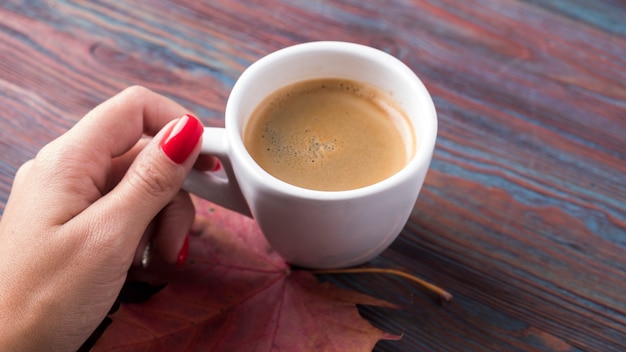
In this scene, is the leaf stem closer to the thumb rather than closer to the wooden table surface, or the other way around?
the wooden table surface

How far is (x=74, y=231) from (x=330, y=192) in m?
0.27

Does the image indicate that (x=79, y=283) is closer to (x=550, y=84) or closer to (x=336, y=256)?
(x=336, y=256)

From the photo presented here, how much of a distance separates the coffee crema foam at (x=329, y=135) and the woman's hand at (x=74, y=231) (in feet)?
0.34

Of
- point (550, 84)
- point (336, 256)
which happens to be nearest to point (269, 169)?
point (336, 256)

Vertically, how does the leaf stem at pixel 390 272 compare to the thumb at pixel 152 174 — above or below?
below

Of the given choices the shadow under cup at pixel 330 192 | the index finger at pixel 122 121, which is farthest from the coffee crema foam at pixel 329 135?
the index finger at pixel 122 121

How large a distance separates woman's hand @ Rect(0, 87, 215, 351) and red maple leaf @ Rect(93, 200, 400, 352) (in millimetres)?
61

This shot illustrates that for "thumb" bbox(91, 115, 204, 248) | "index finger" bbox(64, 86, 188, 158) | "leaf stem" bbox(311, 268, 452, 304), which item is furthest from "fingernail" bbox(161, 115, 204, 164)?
"leaf stem" bbox(311, 268, 452, 304)

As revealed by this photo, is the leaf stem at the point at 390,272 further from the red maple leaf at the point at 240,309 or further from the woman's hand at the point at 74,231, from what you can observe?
the woman's hand at the point at 74,231

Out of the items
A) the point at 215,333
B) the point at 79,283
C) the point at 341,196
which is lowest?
the point at 215,333

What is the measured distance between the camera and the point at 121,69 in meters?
1.03

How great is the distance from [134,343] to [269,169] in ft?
0.82

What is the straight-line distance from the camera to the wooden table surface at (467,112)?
0.82 m

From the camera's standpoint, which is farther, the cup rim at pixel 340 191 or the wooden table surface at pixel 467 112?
the wooden table surface at pixel 467 112
